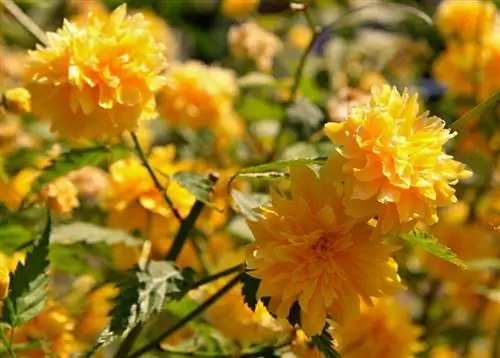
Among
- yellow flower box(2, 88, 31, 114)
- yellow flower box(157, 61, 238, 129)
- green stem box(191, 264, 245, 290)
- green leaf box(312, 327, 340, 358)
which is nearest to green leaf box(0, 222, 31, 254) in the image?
yellow flower box(2, 88, 31, 114)

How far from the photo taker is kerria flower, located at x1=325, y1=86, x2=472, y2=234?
0.68 metres

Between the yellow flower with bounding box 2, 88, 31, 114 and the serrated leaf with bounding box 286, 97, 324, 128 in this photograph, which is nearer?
the yellow flower with bounding box 2, 88, 31, 114

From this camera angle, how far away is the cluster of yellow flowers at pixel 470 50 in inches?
56.6

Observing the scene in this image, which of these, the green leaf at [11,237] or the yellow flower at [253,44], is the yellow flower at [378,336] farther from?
the yellow flower at [253,44]

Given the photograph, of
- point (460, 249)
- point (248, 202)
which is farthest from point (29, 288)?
point (460, 249)

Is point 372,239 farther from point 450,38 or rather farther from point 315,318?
point 450,38

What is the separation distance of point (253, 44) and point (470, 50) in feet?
1.13

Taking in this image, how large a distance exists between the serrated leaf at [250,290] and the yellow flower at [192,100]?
2.22ft

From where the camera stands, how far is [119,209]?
1.09 meters

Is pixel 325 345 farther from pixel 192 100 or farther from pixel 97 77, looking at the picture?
pixel 192 100

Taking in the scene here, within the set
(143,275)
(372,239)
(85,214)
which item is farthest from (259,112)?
(372,239)

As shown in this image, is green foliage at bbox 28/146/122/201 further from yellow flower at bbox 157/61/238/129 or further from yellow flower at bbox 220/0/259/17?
yellow flower at bbox 220/0/259/17

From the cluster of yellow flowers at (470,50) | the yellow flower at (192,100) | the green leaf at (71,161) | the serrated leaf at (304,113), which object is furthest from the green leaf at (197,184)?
the cluster of yellow flowers at (470,50)

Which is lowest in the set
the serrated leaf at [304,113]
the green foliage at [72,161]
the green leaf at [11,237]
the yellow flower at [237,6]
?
the yellow flower at [237,6]
